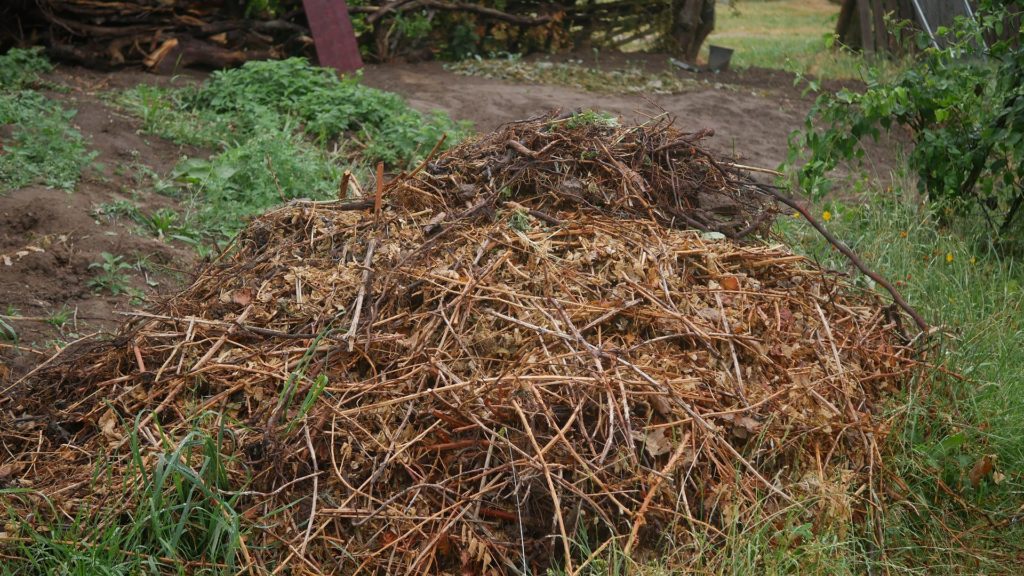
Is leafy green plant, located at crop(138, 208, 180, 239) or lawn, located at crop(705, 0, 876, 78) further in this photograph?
lawn, located at crop(705, 0, 876, 78)

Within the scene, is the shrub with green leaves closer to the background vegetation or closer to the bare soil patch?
the background vegetation

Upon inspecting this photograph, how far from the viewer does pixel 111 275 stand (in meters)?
4.61

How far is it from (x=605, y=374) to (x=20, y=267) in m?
3.19

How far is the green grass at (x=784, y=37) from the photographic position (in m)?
11.7

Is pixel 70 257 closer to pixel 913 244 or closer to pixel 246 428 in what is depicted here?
pixel 246 428

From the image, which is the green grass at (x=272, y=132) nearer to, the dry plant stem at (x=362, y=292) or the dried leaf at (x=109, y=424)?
the dry plant stem at (x=362, y=292)

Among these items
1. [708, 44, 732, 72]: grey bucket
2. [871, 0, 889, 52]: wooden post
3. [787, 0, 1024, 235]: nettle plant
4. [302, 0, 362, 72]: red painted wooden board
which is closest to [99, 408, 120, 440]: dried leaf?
[787, 0, 1024, 235]: nettle plant

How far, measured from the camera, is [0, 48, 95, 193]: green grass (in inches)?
210

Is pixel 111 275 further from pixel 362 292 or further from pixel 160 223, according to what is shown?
pixel 362 292

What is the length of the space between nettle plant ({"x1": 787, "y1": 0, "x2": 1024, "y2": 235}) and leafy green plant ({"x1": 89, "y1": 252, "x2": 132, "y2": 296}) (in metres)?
3.59

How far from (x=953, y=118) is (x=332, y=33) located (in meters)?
5.84

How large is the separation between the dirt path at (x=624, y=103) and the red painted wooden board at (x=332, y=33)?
0.99ft

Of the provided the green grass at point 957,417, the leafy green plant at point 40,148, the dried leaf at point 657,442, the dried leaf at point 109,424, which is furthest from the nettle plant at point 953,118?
the leafy green plant at point 40,148

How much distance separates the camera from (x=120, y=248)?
4906 millimetres
